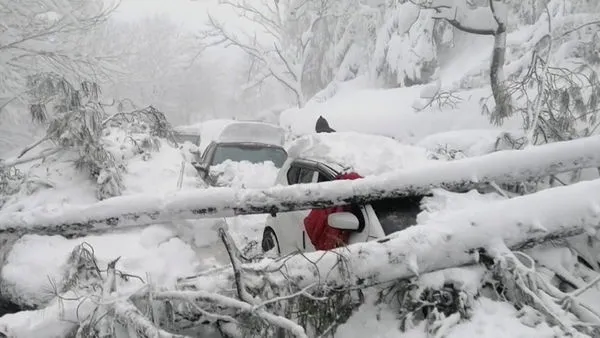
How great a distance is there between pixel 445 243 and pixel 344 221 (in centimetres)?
96

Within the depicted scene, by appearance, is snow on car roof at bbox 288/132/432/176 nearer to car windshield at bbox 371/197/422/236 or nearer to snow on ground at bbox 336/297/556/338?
car windshield at bbox 371/197/422/236

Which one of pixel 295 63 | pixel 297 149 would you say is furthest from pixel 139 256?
pixel 295 63

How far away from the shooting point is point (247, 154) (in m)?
10.1

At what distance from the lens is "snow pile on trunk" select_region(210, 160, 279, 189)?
8953mm

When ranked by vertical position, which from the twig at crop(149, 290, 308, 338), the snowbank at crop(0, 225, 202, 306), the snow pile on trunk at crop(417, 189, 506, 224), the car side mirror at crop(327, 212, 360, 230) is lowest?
the snowbank at crop(0, 225, 202, 306)

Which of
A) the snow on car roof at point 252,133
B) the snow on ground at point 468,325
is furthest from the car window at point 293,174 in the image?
the snow on car roof at point 252,133

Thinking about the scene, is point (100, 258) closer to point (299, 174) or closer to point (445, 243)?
point (299, 174)

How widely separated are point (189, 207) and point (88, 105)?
2371 millimetres

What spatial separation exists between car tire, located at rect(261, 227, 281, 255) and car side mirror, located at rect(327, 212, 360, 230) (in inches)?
65.5

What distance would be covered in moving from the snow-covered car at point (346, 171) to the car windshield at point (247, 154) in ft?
13.5

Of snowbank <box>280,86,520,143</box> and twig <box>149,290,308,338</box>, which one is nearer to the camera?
twig <box>149,290,308,338</box>

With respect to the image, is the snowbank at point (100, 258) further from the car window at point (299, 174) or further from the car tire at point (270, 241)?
the car window at point (299, 174)

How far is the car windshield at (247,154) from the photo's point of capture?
9977mm

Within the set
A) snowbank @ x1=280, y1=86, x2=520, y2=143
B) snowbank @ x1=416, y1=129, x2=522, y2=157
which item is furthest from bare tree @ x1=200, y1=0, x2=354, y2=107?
snowbank @ x1=416, y1=129, x2=522, y2=157
